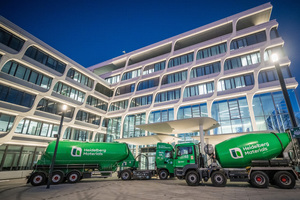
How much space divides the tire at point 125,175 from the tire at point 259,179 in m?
10.6

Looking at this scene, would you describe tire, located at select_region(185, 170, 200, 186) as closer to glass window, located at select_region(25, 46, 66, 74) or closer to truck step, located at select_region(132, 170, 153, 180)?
truck step, located at select_region(132, 170, 153, 180)

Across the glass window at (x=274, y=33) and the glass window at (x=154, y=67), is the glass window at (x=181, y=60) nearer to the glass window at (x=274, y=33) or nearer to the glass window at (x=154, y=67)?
the glass window at (x=154, y=67)

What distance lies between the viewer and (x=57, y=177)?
44.9ft

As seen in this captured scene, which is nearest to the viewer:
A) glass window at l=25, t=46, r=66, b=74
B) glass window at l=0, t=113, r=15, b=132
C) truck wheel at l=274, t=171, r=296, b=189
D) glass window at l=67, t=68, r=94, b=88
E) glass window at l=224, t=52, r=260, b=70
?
truck wheel at l=274, t=171, r=296, b=189

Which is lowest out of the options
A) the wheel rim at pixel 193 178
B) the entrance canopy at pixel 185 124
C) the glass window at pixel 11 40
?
the wheel rim at pixel 193 178

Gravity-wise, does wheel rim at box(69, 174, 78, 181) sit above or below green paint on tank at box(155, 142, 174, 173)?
below

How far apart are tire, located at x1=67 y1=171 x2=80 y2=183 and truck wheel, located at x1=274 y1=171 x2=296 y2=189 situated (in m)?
14.8

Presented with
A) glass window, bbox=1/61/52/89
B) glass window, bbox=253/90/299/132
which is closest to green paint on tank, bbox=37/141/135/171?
glass window, bbox=1/61/52/89

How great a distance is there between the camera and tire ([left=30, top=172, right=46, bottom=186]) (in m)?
12.9

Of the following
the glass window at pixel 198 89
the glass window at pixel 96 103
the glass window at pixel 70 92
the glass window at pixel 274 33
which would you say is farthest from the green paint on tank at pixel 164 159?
the glass window at pixel 274 33

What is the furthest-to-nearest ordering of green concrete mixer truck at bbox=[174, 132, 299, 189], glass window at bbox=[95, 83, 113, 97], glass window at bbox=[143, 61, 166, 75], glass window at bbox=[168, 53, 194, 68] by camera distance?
glass window at bbox=[95, 83, 113, 97] → glass window at bbox=[143, 61, 166, 75] → glass window at bbox=[168, 53, 194, 68] → green concrete mixer truck at bbox=[174, 132, 299, 189]

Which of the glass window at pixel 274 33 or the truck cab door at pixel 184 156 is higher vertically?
the glass window at pixel 274 33

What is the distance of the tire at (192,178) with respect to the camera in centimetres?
1120

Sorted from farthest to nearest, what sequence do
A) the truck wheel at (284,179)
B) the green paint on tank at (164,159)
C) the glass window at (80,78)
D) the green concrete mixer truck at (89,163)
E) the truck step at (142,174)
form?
the glass window at (80,78), the green paint on tank at (164,159), the truck step at (142,174), the green concrete mixer truck at (89,163), the truck wheel at (284,179)
